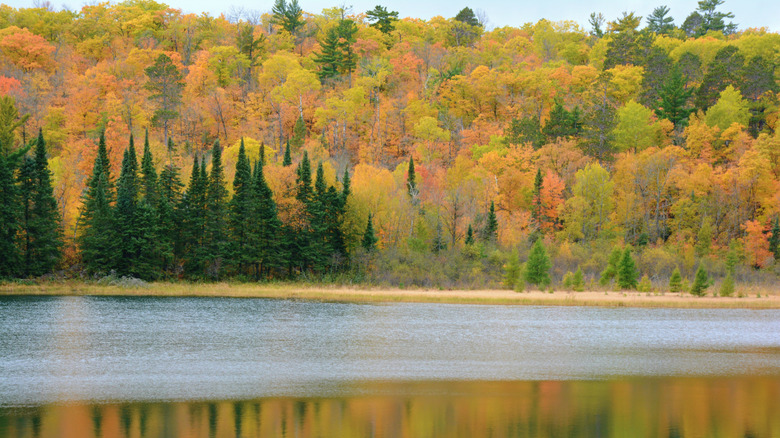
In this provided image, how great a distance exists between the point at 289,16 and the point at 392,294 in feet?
376

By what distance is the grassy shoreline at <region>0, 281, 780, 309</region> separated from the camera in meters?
63.2

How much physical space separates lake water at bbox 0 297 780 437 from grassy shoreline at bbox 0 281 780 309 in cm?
1153

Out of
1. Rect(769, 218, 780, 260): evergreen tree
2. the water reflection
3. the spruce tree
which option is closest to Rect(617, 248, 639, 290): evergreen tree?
Rect(769, 218, 780, 260): evergreen tree

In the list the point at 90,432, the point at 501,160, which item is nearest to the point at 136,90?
the point at 501,160

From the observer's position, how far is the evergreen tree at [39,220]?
243 feet

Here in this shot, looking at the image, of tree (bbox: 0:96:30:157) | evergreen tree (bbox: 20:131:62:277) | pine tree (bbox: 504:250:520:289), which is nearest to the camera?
pine tree (bbox: 504:250:520:289)

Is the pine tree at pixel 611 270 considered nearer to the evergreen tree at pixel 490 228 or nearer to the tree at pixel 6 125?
the evergreen tree at pixel 490 228

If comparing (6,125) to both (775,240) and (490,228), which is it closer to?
(490,228)

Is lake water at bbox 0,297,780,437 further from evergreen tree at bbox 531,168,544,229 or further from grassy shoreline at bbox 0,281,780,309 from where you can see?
evergreen tree at bbox 531,168,544,229

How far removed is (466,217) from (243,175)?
2643cm

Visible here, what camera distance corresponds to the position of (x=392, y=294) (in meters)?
68.0

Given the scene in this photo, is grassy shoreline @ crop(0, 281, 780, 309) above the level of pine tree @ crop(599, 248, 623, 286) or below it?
below

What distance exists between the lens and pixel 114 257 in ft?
249

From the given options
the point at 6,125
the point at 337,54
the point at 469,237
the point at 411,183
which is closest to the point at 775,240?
the point at 469,237
